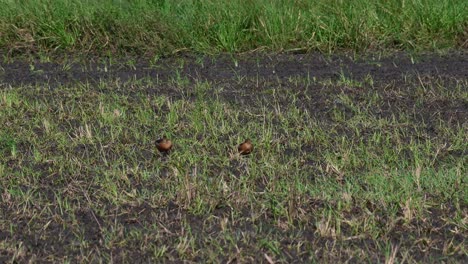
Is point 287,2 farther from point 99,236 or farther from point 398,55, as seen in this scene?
point 99,236

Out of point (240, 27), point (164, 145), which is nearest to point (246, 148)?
point (164, 145)

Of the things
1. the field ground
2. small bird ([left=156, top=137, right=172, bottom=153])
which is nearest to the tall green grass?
the field ground

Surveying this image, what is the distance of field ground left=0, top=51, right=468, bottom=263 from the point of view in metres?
3.32

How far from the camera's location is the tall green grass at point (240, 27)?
6.78m

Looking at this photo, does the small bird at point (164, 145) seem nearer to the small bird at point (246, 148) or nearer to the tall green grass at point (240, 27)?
the small bird at point (246, 148)

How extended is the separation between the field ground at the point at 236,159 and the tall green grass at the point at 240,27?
18cm

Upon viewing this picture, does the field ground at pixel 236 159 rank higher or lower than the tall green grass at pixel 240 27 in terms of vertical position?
higher

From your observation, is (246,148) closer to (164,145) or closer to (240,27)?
(164,145)

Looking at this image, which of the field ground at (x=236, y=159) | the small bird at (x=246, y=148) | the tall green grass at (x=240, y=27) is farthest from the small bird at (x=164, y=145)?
the tall green grass at (x=240, y=27)

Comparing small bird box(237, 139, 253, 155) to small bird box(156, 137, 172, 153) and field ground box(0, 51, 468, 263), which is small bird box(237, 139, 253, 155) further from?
small bird box(156, 137, 172, 153)

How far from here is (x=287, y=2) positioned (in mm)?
7266

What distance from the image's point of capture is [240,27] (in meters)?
6.88

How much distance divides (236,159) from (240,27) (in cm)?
266

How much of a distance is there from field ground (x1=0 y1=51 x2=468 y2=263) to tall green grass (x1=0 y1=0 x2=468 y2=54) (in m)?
0.18
